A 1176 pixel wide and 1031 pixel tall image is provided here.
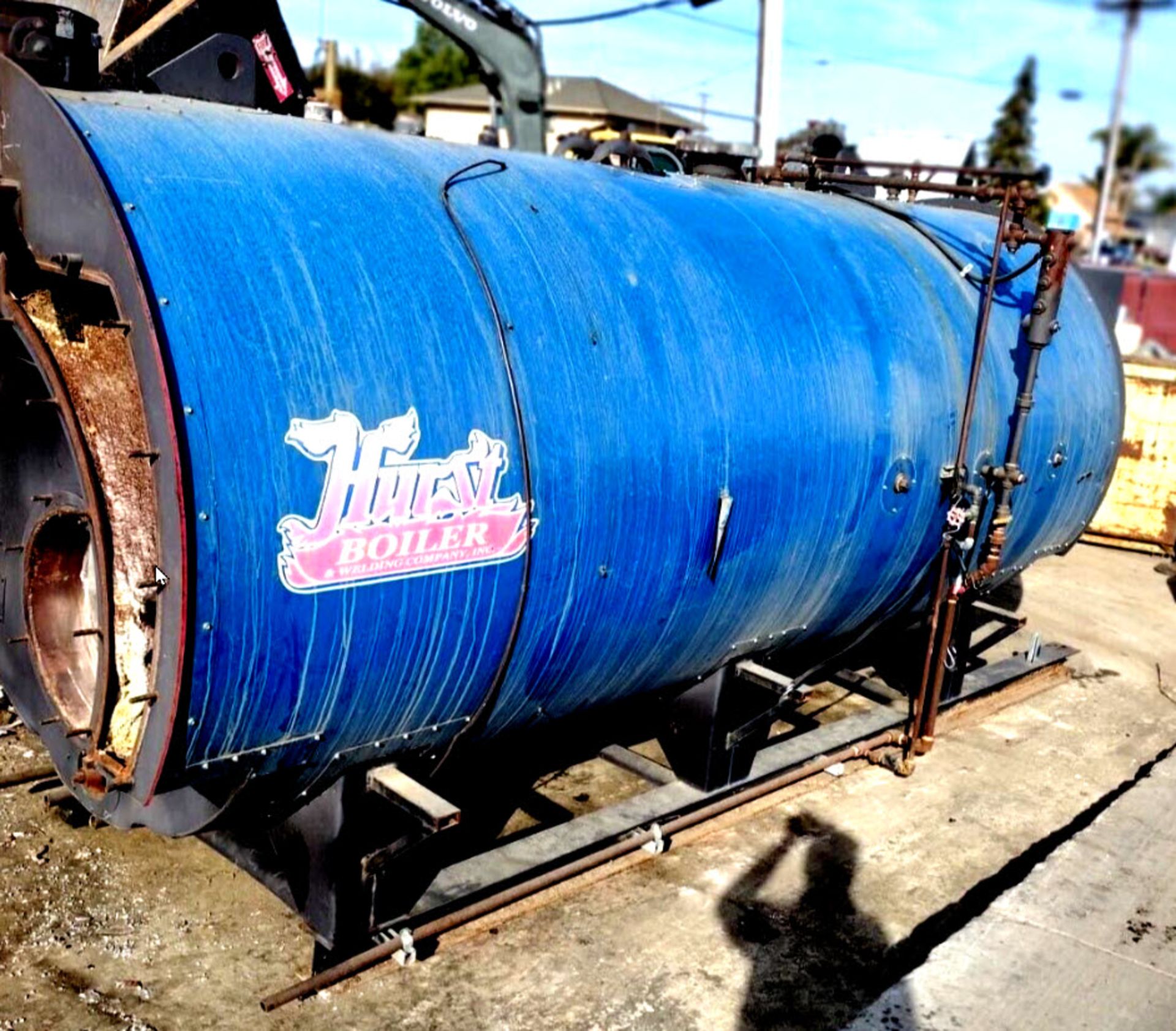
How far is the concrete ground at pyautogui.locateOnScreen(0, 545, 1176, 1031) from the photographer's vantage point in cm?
429

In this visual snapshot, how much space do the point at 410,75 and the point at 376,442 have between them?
72.0 m

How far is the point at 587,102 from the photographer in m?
39.5

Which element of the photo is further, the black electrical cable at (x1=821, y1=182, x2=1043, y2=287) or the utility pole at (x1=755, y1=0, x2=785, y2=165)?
the utility pole at (x1=755, y1=0, x2=785, y2=165)

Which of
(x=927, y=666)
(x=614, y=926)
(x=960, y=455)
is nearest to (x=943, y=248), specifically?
(x=960, y=455)

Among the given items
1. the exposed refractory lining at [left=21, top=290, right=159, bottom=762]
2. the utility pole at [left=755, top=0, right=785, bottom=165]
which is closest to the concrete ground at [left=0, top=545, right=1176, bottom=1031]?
the exposed refractory lining at [left=21, top=290, right=159, bottom=762]

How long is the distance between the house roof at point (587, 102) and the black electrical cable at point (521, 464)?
33052 mm

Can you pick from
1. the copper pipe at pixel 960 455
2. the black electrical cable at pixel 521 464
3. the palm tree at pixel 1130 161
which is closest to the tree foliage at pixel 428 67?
the palm tree at pixel 1130 161

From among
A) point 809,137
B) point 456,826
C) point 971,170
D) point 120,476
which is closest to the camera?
point 120,476

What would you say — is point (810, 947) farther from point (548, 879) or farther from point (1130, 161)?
point (1130, 161)

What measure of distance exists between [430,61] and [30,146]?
73.3 metres

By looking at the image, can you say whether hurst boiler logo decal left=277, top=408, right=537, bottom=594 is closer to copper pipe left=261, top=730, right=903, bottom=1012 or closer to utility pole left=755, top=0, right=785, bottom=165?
copper pipe left=261, top=730, right=903, bottom=1012

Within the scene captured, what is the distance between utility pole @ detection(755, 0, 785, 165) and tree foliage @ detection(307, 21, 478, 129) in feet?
125

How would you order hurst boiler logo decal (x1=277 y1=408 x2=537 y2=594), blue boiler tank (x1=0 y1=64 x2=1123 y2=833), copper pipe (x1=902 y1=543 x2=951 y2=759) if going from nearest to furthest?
blue boiler tank (x1=0 y1=64 x2=1123 y2=833) < hurst boiler logo decal (x1=277 y1=408 x2=537 y2=594) < copper pipe (x1=902 y1=543 x2=951 y2=759)

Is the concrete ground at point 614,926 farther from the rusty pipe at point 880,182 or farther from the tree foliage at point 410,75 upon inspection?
the tree foliage at point 410,75
